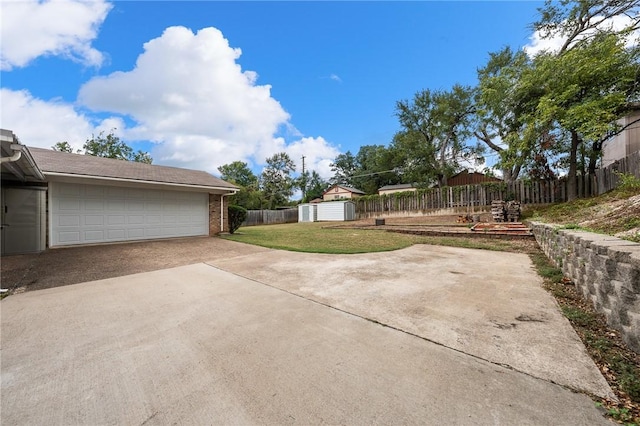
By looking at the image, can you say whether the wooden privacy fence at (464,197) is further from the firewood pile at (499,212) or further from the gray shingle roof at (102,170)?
the gray shingle roof at (102,170)

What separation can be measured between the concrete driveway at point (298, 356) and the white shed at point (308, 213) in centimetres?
2022

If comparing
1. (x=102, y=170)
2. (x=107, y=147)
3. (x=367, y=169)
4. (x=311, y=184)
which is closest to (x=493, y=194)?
(x=102, y=170)

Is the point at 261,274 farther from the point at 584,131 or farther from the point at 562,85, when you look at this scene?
the point at 562,85

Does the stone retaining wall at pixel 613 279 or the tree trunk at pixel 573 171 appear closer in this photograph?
the stone retaining wall at pixel 613 279

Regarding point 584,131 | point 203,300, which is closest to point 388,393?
point 203,300

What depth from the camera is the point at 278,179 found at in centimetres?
3497

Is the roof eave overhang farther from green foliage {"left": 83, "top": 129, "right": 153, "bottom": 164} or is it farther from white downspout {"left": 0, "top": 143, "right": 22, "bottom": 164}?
green foliage {"left": 83, "top": 129, "right": 153, "bottom": 164}

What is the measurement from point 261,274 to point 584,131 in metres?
11.6

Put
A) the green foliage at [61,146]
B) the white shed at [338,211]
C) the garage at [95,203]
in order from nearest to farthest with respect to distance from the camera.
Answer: the garage at [95,203] < the green foliage at [61,146] < the white shed at [338,211]

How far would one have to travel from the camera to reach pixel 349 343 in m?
2.20

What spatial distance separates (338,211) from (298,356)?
2037cm

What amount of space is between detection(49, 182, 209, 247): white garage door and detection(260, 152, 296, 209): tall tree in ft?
75.9

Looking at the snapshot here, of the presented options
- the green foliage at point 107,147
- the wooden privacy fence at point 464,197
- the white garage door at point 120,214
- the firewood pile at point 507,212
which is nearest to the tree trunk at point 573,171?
the wooden privacy fence at point 464,197

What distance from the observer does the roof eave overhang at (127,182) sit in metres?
7.22
